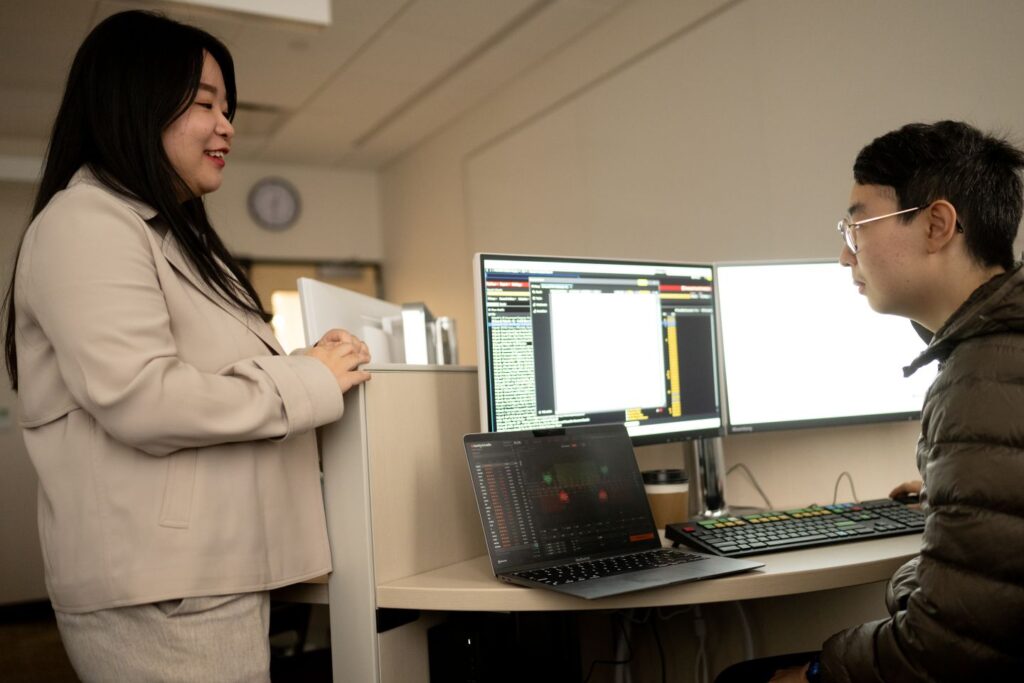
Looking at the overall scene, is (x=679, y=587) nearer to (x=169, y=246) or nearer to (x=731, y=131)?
(x=169, y=246)

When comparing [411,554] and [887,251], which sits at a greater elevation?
[887,251]

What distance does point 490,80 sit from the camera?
4.93 m

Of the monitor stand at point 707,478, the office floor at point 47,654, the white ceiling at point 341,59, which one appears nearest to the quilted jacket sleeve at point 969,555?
the monitor stand at point 707,478

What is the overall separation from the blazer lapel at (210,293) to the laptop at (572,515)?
0.34 m

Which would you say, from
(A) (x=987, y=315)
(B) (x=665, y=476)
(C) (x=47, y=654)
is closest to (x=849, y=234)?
(A) (x=987, y=315)

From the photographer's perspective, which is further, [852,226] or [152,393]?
[852,226]

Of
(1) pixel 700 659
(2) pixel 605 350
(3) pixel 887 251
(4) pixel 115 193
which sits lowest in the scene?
(1) pixel 700 659

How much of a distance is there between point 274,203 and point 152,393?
532 cm

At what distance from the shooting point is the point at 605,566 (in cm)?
132

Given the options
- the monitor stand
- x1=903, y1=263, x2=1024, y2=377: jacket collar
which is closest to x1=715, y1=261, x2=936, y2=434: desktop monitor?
the monitor stand

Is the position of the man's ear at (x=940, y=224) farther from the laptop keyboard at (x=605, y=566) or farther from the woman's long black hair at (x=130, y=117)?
the woman's long black hair at (x=130, y=117)

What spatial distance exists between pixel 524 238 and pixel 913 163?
12.0ft

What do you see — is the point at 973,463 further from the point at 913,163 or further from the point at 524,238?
the point at 524,238

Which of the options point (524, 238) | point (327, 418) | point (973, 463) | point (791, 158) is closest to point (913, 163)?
point (973, 463)
